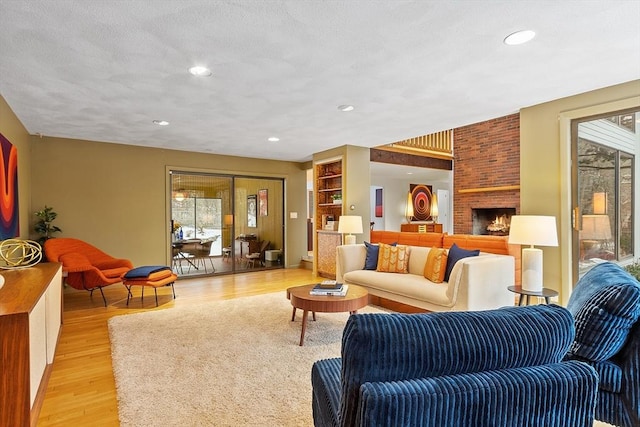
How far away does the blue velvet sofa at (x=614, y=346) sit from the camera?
157cm

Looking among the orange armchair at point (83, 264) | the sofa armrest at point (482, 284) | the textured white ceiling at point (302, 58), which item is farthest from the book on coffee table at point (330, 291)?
the orange armchair at point (83, 264)

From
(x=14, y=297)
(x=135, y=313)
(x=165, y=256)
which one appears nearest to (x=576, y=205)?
(x=14, y=297)

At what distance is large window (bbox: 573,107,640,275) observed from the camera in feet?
10.9

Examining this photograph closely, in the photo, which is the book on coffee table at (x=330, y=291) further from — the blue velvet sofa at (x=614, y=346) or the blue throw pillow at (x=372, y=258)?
the blue velvet sofa at (x=614, y=346)

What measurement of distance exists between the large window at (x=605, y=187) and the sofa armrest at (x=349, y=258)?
7.88 ft

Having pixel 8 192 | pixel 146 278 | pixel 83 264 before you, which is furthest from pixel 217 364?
pixel 8 192

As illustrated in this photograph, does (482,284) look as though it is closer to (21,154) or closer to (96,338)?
(96,338)

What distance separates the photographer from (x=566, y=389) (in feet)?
3.62

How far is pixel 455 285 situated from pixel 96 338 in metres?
3.49

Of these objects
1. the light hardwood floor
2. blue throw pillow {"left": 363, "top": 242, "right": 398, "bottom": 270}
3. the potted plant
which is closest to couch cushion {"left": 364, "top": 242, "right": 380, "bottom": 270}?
blue throw pillow {"left": 363, "top": 242, "right": 398, "bottom": 270}

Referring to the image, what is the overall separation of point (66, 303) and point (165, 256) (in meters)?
1.76

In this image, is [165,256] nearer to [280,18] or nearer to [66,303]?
[66,303]

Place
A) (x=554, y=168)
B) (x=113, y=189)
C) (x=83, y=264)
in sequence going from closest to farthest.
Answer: (x=554, y=168)
(x=83, y=264)
(x=113, y=189)

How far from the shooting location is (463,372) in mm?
1075
